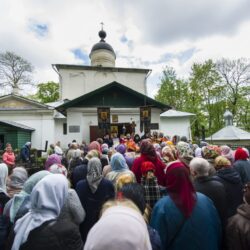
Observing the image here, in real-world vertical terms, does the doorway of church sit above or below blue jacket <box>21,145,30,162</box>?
above

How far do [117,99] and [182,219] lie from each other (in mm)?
17956

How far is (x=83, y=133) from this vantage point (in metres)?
19.5

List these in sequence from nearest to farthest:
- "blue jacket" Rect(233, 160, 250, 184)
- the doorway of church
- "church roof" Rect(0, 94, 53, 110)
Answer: "blue jacket" Rect(233, 160, 250, 184)
the doorway of church
"church roof" Rect(0, 94, 53, 110)

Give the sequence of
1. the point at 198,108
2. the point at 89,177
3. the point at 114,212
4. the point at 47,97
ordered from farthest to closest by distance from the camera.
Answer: the point at 47,97 → the point at 198,108 → the point at 89,177 → the point at 114,212

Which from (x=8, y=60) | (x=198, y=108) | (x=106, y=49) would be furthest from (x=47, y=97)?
(x=198, y=108)

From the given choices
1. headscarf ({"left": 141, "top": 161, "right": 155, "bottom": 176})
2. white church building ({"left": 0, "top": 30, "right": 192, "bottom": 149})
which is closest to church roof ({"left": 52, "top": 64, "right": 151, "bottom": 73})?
white church building ({"left": 0, "top": 30, "right": 192, "bottom": 149})

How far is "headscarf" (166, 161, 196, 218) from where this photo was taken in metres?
2.67

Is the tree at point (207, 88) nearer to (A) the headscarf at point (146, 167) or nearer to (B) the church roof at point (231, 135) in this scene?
(B) the church roof at point (231, 135)

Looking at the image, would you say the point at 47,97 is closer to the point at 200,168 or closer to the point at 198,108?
the point at 198,108

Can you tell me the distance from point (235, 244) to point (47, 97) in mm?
49397

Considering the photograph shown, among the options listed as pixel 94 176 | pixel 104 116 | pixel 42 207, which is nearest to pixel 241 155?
pixel 94 176

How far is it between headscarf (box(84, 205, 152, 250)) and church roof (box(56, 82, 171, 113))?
18.3 metres

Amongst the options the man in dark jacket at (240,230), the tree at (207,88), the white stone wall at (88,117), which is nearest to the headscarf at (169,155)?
the man in dark jacket at (240,230)

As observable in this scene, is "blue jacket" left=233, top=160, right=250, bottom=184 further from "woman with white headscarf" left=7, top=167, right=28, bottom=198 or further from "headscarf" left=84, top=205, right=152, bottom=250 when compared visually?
"headscarf" left=84, top=205, right=152, bottom=250
